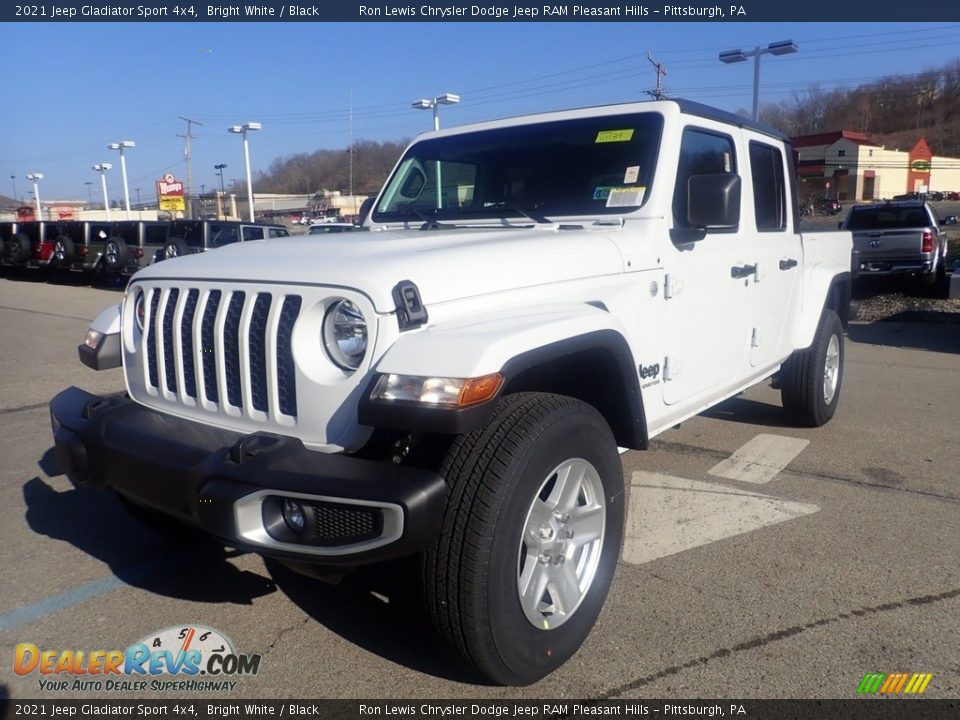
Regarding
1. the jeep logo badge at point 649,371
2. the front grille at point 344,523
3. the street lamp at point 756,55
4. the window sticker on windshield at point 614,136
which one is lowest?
the front grille at point 344,523

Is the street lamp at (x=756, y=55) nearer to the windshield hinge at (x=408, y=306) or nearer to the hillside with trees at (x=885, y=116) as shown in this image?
the windshield hinge at (x=408, y=306)

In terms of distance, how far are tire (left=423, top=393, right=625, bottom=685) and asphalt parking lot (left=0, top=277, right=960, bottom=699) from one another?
22 centimetres

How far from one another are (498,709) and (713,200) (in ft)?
7.42

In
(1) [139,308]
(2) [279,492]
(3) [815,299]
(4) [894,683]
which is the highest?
(1) [139,308]

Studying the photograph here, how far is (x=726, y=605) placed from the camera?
3.22m

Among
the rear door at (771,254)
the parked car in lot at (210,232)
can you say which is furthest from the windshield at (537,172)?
the parked car in lot at (210,232)

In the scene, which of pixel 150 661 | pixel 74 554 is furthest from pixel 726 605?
pixel 74 554

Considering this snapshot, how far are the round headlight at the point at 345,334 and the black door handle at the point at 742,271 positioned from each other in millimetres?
2386

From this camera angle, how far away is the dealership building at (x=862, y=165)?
57500 millimetres

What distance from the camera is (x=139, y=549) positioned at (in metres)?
3.84

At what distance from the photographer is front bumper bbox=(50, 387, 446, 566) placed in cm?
221

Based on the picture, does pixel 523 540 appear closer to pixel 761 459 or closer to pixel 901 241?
pixel 761 459

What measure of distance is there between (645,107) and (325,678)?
2893mm

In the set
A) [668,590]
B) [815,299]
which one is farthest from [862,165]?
[668,590]
